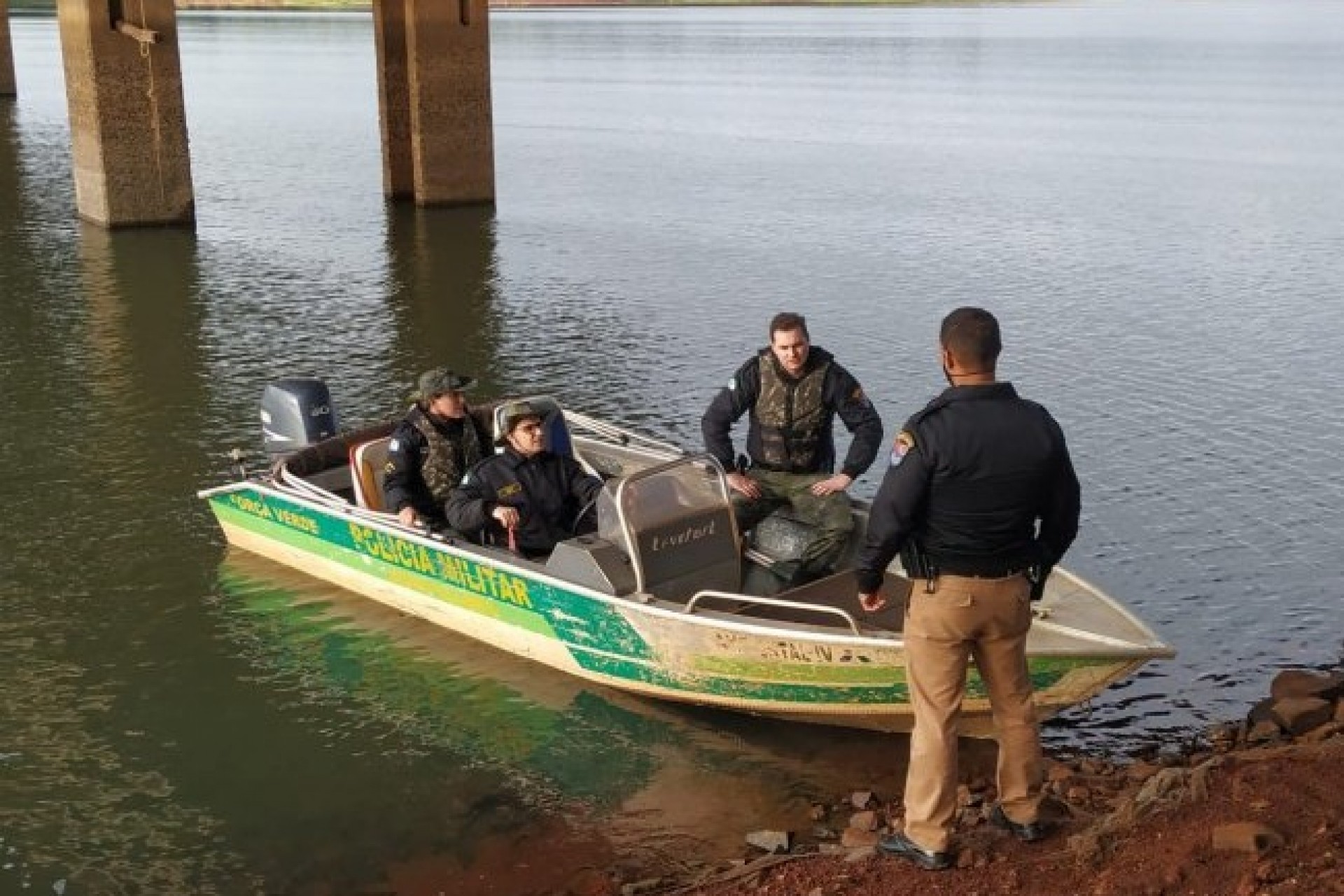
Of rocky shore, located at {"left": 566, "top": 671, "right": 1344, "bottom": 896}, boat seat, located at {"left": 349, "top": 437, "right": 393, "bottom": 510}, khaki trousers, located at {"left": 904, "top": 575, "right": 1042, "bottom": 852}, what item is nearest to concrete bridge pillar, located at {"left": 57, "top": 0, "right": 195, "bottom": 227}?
boat seat, located at {"left": 349, "top": 437, "right": 393, "bottom": 510}

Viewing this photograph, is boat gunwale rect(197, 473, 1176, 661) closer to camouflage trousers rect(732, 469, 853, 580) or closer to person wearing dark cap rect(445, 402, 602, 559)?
person wearing dark cap rect(445, 402, 602, 559)

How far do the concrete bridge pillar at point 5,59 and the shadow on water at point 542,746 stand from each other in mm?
46640

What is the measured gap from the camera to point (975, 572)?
6.18 meters

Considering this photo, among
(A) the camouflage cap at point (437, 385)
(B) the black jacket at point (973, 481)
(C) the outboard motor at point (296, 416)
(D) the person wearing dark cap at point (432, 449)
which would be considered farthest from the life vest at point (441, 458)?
(B) the black jacket at point (973, 481)

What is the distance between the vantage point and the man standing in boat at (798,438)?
961 cm

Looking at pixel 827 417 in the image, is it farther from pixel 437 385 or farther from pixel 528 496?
pixel 437 385

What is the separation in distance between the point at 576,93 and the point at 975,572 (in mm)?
53134

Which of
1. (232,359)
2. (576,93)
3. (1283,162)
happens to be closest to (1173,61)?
(576,93)

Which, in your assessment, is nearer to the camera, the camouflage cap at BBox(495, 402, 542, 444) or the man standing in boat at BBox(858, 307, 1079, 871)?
the man standing in boat at BBox(858, 307, 1079, 871)

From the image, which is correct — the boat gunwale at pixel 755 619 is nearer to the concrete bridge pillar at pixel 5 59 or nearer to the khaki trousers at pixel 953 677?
the khaki trousers at pixel 953 677

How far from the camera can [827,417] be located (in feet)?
32.0

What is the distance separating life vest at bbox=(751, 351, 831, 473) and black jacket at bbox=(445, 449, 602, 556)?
1175 mm

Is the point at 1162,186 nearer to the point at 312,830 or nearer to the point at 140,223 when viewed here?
the point at 140,223

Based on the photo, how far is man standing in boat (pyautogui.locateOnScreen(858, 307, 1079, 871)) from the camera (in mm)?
6082
